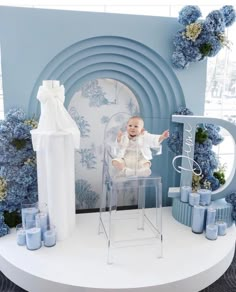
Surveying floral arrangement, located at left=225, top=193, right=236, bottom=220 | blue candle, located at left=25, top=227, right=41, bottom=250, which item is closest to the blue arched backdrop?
floral arrangement, located at left=225, top=193, right=236, bottom=220

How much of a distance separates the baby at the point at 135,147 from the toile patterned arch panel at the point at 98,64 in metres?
0.34

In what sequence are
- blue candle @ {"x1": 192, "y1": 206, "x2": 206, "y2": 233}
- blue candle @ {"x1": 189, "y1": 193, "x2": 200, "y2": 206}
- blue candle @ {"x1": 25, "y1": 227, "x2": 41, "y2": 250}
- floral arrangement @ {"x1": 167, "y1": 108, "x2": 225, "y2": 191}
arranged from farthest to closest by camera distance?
1. floral arrangement @ {"x1": 167, "y1": 108, "x2": 225, "y2": 191}
2. blue candle @ {"x1": 189, "y1": 193, "x2": 200, "y2": 206}
3. blue candle @ {"x1": 192, "y1": 206, "x2": 206, "y2": 233}
4. blue candle @ {"x1": 25, "y1": 227, "x2": 41, "y2": 250}

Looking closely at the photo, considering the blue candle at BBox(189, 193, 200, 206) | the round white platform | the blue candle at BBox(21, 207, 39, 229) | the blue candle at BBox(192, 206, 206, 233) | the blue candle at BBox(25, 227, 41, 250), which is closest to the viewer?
the round white platform

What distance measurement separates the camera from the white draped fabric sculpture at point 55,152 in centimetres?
194

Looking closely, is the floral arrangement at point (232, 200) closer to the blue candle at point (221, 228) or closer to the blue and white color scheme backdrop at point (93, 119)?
the blue candle at point (221, 228)

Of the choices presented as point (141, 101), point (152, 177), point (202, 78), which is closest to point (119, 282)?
point (152, 177)

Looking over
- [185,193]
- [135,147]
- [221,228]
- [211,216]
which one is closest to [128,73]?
[135,147]

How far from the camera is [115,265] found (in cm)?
181

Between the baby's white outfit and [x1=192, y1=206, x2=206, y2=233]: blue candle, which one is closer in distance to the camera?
the baby's white outfit

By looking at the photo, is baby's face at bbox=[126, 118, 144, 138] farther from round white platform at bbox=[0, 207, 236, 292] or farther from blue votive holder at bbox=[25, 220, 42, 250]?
blue votive holder at bbox=[25, 220, 42, 250]

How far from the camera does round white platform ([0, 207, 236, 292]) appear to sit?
65.8 inches

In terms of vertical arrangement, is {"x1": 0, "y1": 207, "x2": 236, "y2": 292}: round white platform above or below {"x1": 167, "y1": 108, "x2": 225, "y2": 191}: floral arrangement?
below

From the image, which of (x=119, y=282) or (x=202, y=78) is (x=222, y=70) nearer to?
(x=202, y=78)

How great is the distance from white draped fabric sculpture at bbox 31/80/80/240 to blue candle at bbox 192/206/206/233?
93 centimetres
